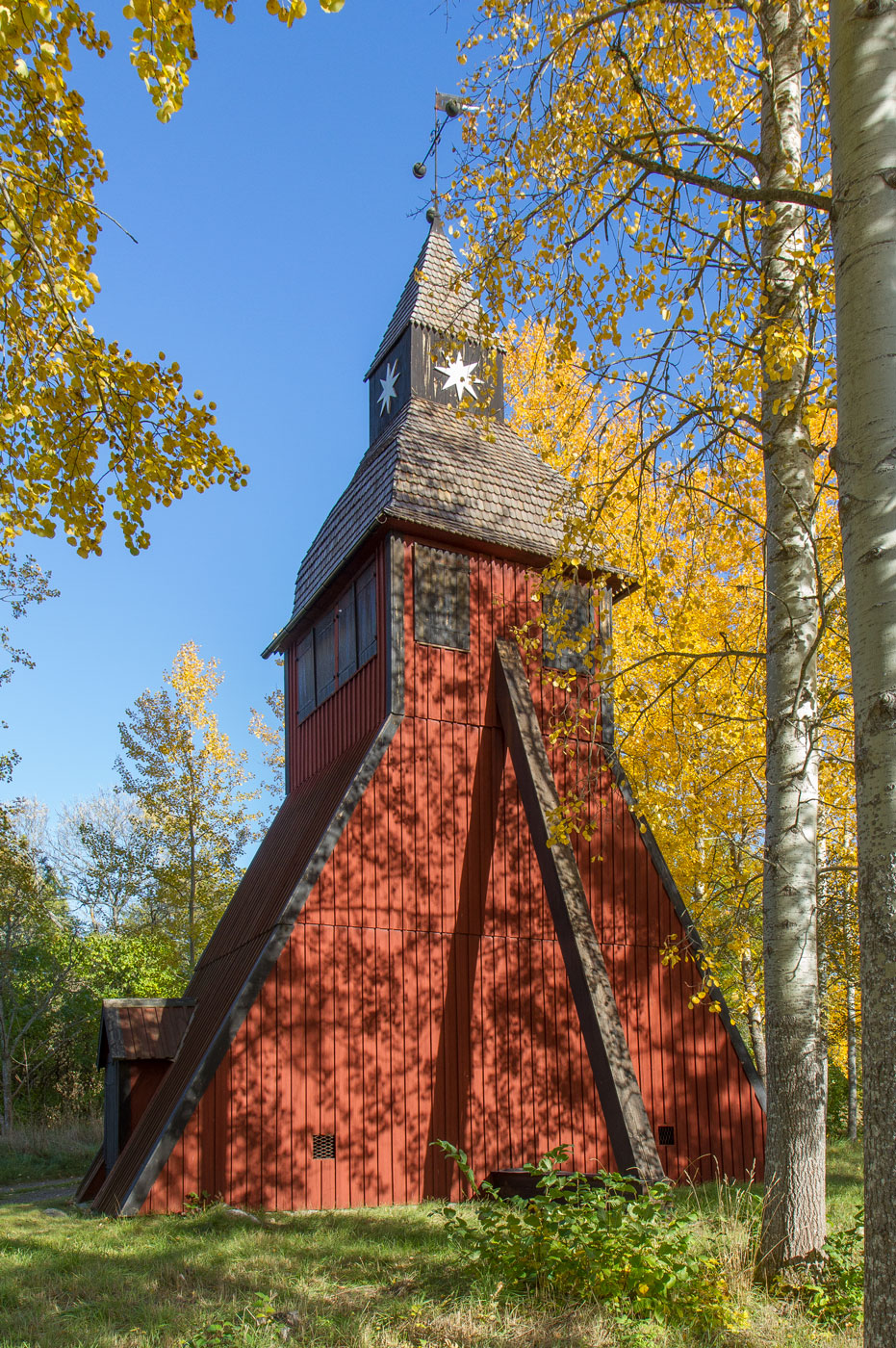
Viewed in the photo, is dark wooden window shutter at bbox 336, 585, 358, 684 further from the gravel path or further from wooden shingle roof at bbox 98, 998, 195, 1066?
the gravel path

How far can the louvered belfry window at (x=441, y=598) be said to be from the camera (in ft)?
41.1

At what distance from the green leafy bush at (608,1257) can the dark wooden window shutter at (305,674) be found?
30.4ft

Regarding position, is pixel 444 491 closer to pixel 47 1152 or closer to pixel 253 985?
pixel 253 985

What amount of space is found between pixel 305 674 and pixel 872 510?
38.8ft

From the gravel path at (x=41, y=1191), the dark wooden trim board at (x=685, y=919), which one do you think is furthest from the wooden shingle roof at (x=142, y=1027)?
the dark wooden trim board at (x=685, y=919)

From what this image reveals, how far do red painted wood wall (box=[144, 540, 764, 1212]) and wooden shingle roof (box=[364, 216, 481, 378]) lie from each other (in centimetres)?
395

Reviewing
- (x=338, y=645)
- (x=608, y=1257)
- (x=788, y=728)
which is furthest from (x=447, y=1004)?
(x=788, y=728)

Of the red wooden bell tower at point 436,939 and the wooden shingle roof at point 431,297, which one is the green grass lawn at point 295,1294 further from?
the wooden shingle roof at point 431,297

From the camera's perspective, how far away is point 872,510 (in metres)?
4.04

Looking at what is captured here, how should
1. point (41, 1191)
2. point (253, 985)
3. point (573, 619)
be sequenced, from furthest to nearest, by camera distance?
point (41, 1191), point (573, 619), point (253, 985)

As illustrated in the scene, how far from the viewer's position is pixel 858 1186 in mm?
11836

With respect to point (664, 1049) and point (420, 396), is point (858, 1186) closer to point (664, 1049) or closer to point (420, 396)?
point (664, 1049)

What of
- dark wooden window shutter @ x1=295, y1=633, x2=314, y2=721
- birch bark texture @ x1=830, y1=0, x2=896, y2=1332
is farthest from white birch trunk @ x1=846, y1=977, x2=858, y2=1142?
birch bark texture @ x1=830, y1=0, x2=896, y2=1332

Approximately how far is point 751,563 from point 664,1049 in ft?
21.6
